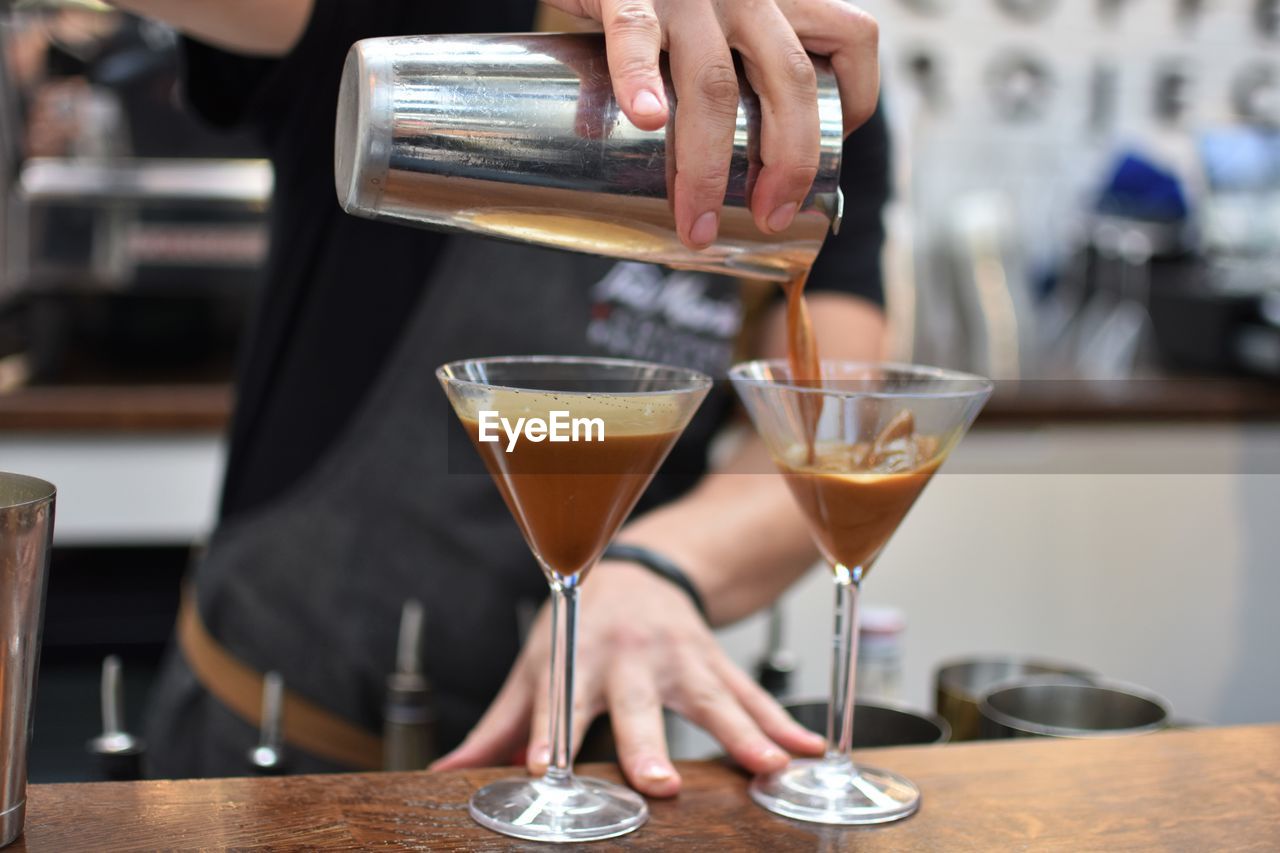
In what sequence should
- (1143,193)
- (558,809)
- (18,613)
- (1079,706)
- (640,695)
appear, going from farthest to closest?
(1143,193) → (1079,706) → (640,695) → (558,809) → (18,613)

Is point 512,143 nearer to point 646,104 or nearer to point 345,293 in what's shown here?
point 646,104

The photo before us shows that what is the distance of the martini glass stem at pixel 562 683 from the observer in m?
0.82

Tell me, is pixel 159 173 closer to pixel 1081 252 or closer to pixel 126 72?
pixel 126 72

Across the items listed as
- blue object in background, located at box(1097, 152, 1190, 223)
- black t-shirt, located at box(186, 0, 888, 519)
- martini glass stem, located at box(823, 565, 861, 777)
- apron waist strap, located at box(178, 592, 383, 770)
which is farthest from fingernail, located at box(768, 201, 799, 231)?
blue object in background, located at box(1097, 152, 1190, 223)

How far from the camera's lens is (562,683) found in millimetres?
819

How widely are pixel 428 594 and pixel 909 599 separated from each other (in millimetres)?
1306

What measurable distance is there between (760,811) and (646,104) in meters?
0.42

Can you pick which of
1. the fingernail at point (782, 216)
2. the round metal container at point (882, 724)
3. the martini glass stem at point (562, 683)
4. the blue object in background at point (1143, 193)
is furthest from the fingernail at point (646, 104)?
the blue object in background at point (1143, 193)

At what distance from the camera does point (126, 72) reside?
267cm

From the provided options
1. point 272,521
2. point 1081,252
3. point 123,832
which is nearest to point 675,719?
point 272,521

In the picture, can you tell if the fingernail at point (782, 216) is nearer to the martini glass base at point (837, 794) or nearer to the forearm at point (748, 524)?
the martini glass base at point (837, 794)

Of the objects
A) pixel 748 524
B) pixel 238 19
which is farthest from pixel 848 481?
pixel 238 19

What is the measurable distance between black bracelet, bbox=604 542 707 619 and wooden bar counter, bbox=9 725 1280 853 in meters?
0.23

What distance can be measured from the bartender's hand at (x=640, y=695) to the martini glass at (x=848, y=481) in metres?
0.05
